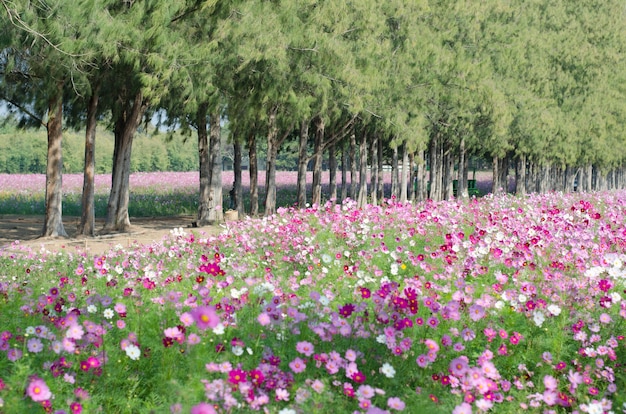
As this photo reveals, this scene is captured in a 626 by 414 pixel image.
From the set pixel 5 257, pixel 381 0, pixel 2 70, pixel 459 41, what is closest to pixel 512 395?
pixel 5 257

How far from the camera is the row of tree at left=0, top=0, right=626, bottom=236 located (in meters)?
14.4

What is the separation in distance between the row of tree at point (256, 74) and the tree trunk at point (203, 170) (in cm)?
4

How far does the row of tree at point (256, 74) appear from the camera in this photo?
1437 cm

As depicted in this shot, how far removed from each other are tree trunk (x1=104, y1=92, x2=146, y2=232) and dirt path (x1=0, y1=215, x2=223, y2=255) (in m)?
0.61

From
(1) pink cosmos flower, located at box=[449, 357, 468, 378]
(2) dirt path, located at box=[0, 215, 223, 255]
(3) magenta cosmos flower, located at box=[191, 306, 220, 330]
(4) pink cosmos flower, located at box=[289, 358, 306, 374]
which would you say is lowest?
(2) dirt path, located at box=[0, 215, 223, 255]

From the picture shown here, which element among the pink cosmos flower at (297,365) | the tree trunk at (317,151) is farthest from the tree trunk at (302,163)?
the pink cosmos flower at (297,365)

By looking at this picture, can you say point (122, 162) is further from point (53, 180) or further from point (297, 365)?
point (297, 365)

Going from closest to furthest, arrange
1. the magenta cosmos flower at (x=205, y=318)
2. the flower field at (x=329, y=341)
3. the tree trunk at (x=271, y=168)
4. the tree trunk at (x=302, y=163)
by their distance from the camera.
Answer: the magenta cosmos flower at (x=205, y=318), the flower field at (x=329, y=341), the tree trunk at (x=271, y=168), the tree trunk at (x=302, y=163)

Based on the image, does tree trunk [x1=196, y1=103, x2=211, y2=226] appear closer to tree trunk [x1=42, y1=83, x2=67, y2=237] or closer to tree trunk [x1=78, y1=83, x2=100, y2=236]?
tree trunk [x1=78, y1=83, x2=100, y2=236]

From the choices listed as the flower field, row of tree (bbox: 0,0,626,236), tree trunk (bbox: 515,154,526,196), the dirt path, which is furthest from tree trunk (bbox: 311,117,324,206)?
tree trunk (bbox: 515,154,526,196)

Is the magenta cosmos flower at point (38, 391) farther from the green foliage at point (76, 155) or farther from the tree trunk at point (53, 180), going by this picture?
the green foliage at point (76, 155)

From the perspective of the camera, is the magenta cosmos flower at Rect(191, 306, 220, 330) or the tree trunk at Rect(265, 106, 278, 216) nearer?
the magenta cosmos flower at Rect(191, 306, 220, 330)

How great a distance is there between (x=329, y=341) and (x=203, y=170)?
17.2 meters

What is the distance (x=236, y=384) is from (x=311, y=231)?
273 inches
